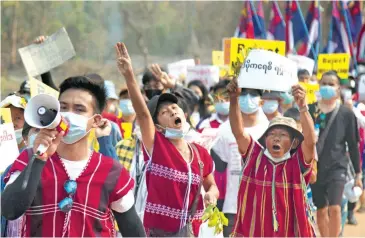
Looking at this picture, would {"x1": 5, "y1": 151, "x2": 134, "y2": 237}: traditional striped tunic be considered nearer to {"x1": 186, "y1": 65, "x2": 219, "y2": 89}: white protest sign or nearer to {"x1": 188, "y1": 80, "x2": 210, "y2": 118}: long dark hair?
{"x1": 188, "y1": 80, "x2": 210, "y2": 118}: long dark hair

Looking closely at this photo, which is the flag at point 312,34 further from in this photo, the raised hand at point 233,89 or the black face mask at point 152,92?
the raised hand at point 233,89

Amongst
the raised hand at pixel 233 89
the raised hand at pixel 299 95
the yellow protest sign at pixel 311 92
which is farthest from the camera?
the yellow protest sign at pixel 311 92

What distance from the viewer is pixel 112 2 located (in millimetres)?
26406

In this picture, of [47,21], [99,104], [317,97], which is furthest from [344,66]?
[47,21]

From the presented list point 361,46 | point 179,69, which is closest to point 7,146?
point 179,69

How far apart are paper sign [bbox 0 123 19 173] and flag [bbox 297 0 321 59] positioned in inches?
447

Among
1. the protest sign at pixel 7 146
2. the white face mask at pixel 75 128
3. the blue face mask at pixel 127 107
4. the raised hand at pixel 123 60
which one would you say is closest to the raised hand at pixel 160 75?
the protest sign at pixel 7 146

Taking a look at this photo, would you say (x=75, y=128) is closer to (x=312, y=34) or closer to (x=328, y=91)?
(x=328, y=91)

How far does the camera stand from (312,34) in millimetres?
16594

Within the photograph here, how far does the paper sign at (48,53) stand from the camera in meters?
6.88

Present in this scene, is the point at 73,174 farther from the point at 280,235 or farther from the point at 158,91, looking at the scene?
the point at 158,91

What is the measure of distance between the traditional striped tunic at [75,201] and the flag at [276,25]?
1315 centimetres

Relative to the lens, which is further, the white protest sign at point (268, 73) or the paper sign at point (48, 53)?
the paper sign at point (48, 53)

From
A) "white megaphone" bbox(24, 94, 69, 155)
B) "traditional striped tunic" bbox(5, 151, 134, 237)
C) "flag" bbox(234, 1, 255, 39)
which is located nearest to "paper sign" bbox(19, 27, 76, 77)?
"traditional striped tunic" bbox(5, 151, 134, 237)
